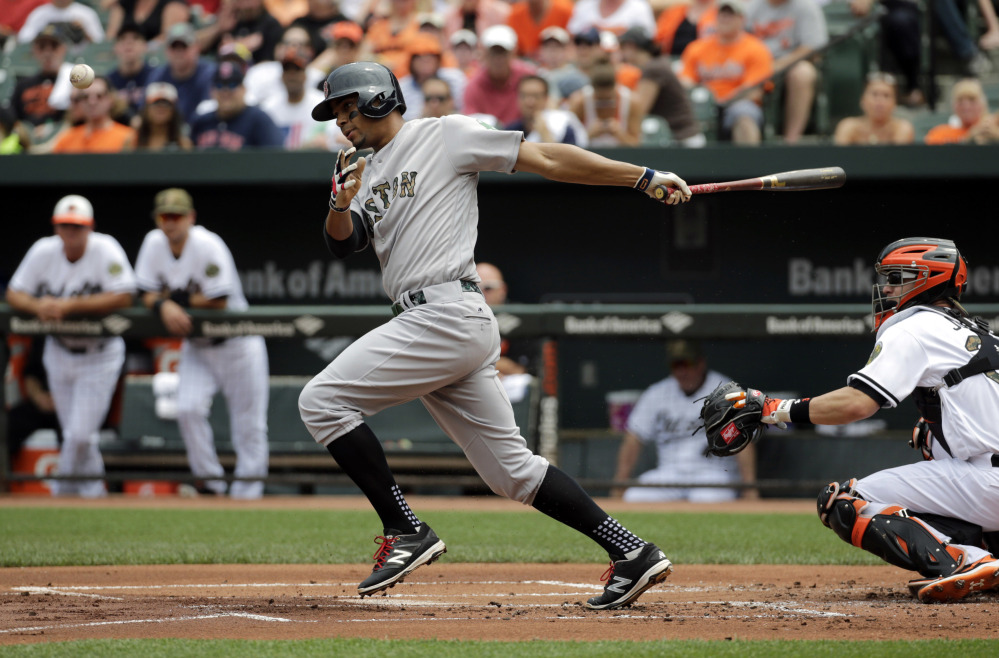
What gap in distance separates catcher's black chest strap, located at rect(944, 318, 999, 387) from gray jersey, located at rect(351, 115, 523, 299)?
1.57 meters

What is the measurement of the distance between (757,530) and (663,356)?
5.16 feet

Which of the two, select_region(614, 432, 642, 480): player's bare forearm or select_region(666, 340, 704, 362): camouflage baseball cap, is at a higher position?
select_region(666, 340, 704, 362): camouflage baseball cap

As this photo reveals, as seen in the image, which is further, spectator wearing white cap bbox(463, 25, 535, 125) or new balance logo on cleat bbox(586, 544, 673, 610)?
spectator wearing white cap bbox(463, 25, 535, 125)

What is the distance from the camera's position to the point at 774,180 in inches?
165

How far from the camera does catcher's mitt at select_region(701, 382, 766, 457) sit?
3.96 meters

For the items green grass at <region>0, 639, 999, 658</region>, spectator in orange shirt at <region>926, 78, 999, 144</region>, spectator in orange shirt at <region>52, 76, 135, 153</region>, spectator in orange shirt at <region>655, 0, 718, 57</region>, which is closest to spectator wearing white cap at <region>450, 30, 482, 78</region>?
spectator in orange shirt at <region>655, 0, 718, 57</region>

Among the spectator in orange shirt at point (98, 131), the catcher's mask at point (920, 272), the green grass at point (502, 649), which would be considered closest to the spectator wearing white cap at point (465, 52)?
the spectator in orange shirt at point (98, 131)

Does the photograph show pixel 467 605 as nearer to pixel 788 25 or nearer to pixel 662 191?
pixel 662 191

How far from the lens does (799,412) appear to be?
388cm

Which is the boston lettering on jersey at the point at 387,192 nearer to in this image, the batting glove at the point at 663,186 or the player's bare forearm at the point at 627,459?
the batting glove at the point at 663,186

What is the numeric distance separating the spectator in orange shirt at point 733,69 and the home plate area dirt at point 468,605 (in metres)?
4.52

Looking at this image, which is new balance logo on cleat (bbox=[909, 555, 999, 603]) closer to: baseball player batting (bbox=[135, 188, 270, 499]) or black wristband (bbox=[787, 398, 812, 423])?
black wristband (bbox=[787, 398, 812, 423])

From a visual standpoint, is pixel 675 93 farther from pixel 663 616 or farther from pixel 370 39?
pixel 663 616

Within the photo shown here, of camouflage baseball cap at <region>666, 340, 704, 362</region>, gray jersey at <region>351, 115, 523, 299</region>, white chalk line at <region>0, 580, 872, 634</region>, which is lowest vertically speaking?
white chalk line at <region>0, 580, 872, 634</region>
